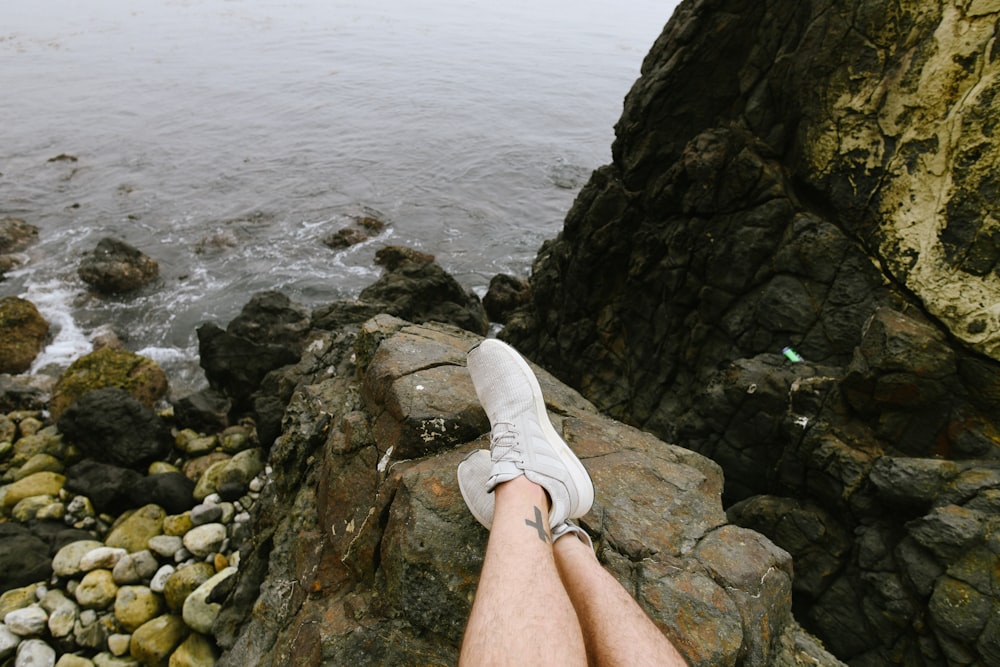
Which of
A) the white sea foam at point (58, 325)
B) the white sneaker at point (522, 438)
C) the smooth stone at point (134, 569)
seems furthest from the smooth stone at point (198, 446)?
the white sneaker at point (522, 438)

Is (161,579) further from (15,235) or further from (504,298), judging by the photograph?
(15,235)

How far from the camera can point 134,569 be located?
6.64 meters

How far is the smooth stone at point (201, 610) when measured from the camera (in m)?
5.69

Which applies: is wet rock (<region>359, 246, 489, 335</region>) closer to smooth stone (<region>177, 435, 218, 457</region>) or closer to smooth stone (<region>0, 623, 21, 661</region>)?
smooth stone (<region>177, 435, 218, 457</region>)

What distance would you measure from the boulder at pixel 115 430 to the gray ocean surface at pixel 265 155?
→ 2844mm

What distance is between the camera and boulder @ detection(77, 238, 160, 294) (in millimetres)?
14797

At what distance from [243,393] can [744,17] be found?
1149 cm

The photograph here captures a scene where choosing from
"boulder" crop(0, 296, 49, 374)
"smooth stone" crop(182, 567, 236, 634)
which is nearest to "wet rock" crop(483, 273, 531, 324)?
"smooth stone" crop(182, 567, 236, 634)

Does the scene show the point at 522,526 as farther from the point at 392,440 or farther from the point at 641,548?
the point at 392,440

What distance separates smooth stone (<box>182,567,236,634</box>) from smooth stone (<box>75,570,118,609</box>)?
3.96 feet

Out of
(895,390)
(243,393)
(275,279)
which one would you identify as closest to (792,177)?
(895,390)

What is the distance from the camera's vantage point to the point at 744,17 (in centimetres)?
845

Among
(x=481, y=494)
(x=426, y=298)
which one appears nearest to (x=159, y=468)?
(x=426, y=298)

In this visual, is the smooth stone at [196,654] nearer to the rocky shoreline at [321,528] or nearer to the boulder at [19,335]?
the rocky shoreline at [321,528]
